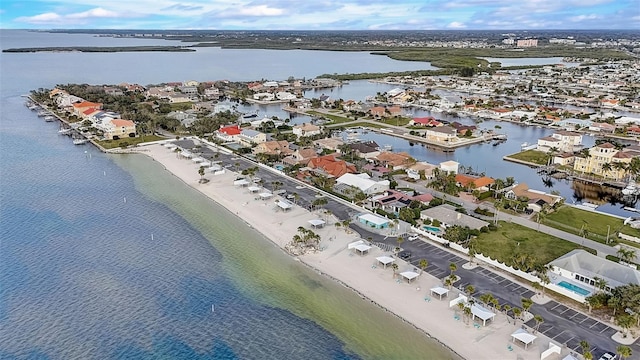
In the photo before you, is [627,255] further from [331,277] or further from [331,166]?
[331,166]

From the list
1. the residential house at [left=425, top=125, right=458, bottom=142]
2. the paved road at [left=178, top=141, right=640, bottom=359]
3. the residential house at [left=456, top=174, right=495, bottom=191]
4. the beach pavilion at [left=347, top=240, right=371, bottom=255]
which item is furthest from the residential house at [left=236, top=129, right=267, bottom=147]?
the beach pavilion at [left=347, top=240, right=371, bottom=255]

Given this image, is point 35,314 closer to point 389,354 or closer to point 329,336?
point 329,336

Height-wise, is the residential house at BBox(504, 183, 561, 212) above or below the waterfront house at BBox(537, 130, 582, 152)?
below

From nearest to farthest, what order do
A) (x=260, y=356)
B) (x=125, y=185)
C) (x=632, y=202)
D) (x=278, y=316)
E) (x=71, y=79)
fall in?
(x=260, y=356) < (x=278, y=316) < (x=632, y=202) < (x=125, y=185) < (x=71, y=79)

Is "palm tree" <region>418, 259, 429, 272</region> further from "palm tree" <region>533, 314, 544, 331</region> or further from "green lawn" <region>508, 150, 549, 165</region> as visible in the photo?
"green lawn" <region>508, 150, 549, 165</region>

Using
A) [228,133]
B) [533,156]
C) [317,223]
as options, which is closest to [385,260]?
[317,223]

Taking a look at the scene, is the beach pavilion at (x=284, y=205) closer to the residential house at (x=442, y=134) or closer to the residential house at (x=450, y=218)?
the residential house at (x=450, y=218)

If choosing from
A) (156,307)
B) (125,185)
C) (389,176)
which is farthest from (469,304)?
(125,185)
